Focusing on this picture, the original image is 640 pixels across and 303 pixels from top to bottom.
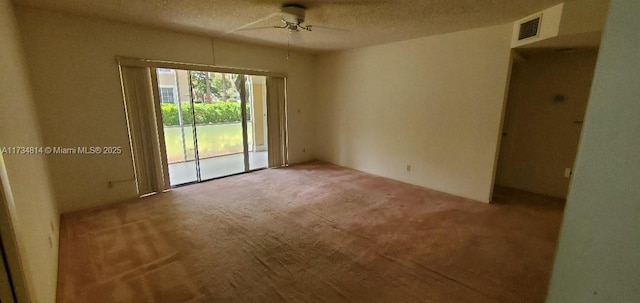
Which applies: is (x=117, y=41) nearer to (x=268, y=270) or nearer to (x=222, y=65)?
(x=222, y=65)

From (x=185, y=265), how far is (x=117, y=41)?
3.03m

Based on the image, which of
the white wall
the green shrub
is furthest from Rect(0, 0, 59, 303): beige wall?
the green shrub

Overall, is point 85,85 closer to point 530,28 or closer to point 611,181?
point 611,181

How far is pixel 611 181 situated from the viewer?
27.0 inches

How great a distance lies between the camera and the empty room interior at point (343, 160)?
2.73 ft

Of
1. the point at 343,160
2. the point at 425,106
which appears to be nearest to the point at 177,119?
the point at 343,160

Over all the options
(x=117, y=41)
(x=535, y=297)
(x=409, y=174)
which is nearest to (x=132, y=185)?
(x=117, y=41)

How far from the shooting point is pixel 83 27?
3215 mm

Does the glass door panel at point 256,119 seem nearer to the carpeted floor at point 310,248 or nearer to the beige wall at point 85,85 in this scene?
the beige wall at point 85,85

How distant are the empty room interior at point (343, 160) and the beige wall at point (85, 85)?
2cm

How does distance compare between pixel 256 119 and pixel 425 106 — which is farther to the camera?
pixel 256 119

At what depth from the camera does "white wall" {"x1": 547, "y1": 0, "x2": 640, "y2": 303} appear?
647 millimetres

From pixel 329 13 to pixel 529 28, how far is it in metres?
2.23

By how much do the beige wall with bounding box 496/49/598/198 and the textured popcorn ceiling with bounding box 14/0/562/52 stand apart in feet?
4.63
